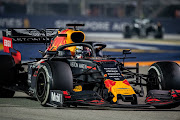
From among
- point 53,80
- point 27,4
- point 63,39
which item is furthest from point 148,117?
point 27,4

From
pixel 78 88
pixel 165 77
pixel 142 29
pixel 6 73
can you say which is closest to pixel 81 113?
pixel 78 88

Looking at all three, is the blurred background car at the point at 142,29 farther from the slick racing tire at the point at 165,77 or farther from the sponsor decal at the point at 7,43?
the slick racing tire at the point at 165,77

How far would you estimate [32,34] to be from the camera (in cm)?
1183

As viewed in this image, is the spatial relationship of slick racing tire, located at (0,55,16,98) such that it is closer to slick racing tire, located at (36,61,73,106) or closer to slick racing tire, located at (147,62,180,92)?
slick racing tire, located at (36,61,73,106)

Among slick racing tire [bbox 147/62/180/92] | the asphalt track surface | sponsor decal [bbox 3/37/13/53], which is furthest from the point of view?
sponsor decal [bbox 3/37/13/53]

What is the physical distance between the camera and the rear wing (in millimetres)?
11594

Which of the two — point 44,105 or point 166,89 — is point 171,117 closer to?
point 166,89

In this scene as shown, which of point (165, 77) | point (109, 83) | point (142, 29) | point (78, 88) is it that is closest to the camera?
point (109, 83)

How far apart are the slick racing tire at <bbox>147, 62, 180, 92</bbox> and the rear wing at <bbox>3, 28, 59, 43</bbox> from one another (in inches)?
134

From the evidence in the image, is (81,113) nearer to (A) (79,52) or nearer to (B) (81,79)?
(B) (81,79)

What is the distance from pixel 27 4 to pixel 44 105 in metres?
45.1

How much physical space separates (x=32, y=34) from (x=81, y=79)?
3.09 meters

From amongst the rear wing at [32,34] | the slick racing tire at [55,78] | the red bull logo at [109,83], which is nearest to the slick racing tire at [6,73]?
the rear wing at [32,34]

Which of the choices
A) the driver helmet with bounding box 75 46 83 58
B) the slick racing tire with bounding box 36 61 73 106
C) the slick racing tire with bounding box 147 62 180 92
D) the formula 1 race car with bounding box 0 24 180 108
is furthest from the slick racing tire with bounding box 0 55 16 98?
the slick racing tire with bounding box 147 62 180 92
